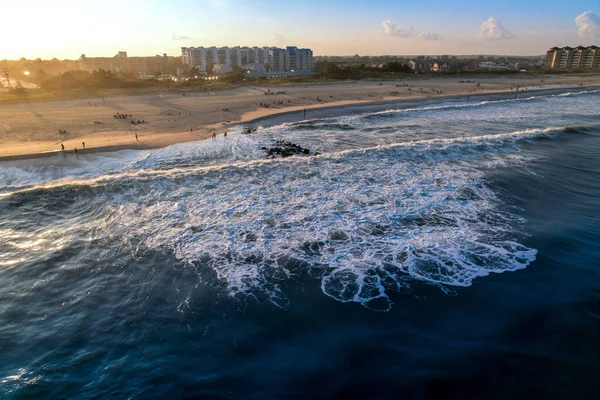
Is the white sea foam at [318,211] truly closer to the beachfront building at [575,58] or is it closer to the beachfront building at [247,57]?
the beachfront building at [247,57]

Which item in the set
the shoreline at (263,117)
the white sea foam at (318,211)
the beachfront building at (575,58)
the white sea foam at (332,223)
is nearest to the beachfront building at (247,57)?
the shoreline at (263,117)

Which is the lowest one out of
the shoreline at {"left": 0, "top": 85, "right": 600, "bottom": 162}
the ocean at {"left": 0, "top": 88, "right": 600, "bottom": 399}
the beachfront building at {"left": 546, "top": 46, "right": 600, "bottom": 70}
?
the ocean at {"left": 0, "top": 88, "right": 600, "bottom": 399}

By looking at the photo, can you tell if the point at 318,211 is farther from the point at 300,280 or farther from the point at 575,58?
the point at 575,58

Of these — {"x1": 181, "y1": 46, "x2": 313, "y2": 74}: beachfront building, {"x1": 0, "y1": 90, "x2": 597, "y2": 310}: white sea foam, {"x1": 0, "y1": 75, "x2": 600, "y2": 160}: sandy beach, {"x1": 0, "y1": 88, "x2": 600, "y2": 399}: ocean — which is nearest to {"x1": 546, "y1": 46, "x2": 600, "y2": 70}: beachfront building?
{"x1": 181, "y1": 46, "x2": 313, "y2": 74}: beachfront building

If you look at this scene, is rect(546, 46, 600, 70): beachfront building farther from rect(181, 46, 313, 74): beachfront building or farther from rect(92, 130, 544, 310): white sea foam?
rect(92, 130, 544, 310): white sea foam

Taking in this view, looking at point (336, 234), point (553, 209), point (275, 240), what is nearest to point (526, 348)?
point (336, 234)

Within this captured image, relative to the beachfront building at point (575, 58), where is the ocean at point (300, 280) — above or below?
below
